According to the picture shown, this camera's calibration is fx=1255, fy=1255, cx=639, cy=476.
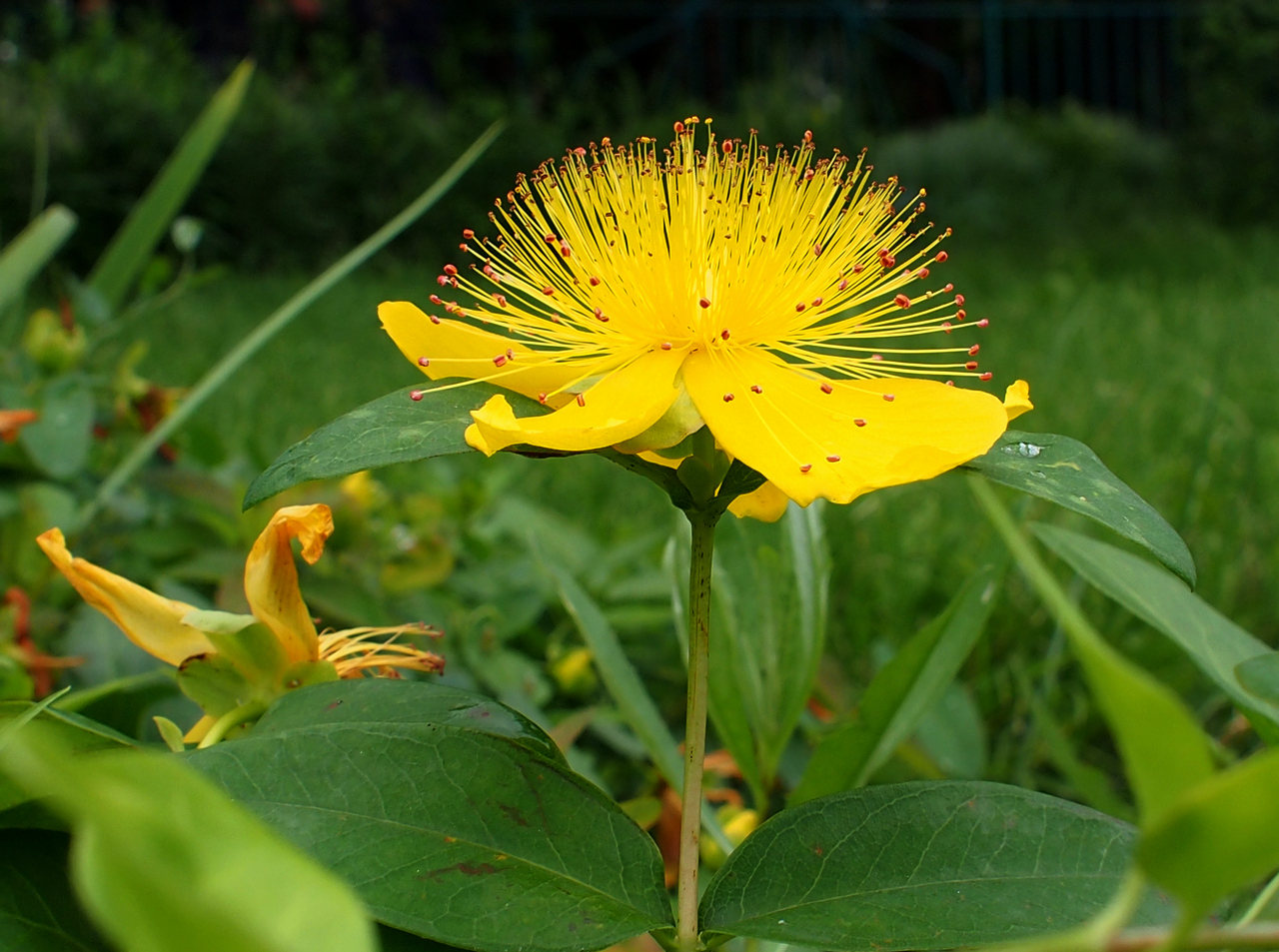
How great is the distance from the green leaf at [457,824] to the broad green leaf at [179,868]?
167 mm

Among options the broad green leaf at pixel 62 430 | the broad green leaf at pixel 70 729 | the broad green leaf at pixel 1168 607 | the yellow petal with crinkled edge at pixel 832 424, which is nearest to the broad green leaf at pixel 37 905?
the broad green leaf at pixel 70 729

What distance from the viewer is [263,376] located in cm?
233

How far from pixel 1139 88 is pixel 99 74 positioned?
6.19 m

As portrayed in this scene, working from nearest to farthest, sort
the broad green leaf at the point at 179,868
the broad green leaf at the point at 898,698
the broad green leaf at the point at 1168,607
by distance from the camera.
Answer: the broad green leaf at the point at 179,868
the broad green leaf at the point at 1168,607
the broad green leaf at the point at 898,698

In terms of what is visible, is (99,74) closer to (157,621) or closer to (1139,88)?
(157,621)

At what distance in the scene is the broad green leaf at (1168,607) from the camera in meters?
0.50

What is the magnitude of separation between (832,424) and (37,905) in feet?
1.02

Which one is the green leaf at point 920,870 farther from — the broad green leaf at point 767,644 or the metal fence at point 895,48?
the metal fence at point 895,48

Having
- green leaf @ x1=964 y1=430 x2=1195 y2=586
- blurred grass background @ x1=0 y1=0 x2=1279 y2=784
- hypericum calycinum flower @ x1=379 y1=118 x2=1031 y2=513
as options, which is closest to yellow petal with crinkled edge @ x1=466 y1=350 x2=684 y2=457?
hypericum calycinum flower @ x1=379 y1=118 x2=1031 y2=513

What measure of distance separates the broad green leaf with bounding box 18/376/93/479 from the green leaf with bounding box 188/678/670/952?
25.8 inches

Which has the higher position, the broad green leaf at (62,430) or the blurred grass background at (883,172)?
the broad green leaf at (62,430)

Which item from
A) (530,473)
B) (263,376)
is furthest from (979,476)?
(263,376)

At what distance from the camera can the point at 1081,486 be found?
0.40 meters

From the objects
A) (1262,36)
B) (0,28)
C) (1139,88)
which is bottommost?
(1139,88)
